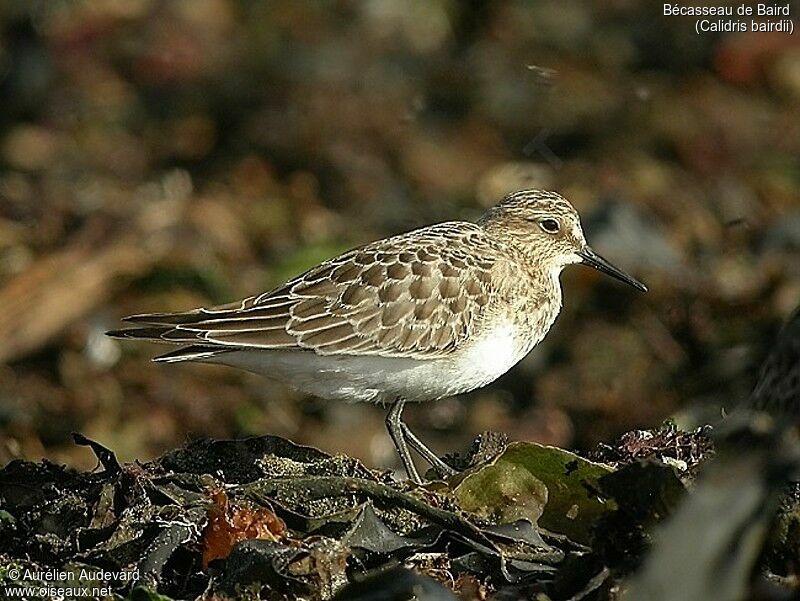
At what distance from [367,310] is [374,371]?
0.23 m

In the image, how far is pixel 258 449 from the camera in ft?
15.9

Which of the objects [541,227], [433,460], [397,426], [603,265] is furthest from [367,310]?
[603,265]

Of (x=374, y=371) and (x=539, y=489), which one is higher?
(x=539, y=489)

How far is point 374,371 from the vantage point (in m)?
5.47

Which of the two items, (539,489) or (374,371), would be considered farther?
(374,371)

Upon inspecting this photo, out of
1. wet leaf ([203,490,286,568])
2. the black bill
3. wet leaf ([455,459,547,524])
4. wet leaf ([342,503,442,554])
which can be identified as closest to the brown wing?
the black bill

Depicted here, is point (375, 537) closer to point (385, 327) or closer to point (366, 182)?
point (385, 327)

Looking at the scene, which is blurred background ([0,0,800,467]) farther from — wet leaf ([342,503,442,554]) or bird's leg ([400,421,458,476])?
wet leaf ([342,503,442,554])

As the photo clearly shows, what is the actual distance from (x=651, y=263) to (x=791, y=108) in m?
4.11

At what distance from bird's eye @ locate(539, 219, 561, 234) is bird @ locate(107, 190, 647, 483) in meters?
0.38

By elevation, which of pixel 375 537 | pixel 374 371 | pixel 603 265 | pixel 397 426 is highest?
pixel 375 537

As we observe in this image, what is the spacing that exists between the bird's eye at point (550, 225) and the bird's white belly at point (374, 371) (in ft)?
2.54

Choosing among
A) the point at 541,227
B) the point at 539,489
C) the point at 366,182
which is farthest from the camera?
the point at 366,182

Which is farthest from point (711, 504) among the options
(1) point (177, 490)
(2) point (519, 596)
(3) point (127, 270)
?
(3) point (127, 270)
